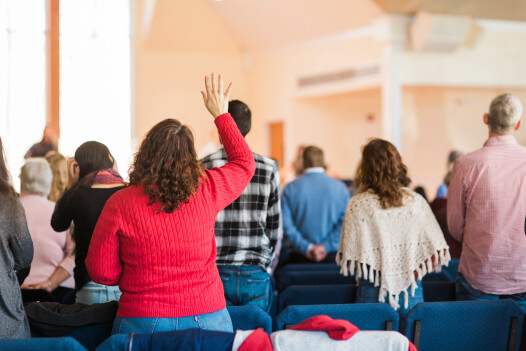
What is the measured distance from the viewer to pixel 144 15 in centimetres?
1217

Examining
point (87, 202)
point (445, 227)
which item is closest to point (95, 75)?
point (445, 227)

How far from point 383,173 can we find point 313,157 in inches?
56.1

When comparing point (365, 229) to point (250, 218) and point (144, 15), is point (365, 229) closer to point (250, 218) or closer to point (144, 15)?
point (250, 218)

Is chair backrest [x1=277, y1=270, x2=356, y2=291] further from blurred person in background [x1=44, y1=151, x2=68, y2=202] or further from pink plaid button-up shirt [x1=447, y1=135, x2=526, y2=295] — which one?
blurred person in background [x1=44, y1=151, x2=68, y2=202]

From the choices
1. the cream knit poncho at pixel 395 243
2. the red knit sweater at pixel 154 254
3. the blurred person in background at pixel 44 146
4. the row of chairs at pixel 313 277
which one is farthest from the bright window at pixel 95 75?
the red knit sweater at pixel 154 254

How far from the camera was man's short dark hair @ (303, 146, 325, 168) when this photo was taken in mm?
4152

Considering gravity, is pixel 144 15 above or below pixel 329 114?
above

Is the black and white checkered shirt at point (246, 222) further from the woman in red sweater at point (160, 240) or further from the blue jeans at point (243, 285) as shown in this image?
the woman in red sweater at point (160, 240)

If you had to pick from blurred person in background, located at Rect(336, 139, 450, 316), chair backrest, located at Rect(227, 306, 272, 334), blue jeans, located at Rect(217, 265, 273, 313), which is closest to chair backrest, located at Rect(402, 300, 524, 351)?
blurred person in background, located at Rect(336, 139, 450, 316)

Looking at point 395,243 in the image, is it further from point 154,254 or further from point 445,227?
point 445,227

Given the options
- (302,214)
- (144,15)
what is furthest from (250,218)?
(144,15)

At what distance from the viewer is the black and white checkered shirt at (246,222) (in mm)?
2705

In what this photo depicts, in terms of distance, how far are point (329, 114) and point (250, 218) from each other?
945 centimetres

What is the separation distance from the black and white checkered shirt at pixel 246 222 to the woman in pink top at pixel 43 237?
3.13 feet
